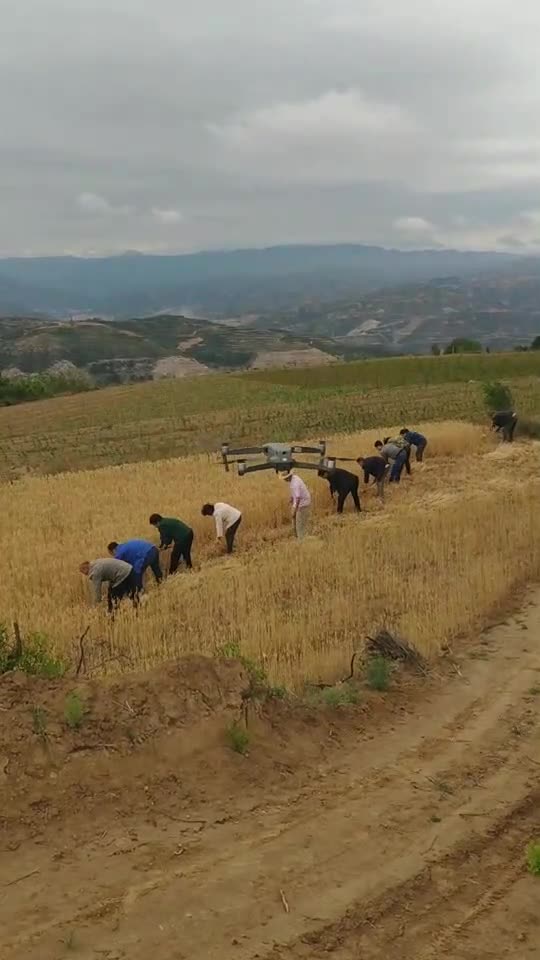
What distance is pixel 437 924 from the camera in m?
4.95

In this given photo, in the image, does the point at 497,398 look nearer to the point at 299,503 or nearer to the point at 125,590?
the point at 299,503

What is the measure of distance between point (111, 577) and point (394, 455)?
9533 millimetres

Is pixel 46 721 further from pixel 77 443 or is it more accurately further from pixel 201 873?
pixel 77 443

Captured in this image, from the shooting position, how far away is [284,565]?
1240 cm

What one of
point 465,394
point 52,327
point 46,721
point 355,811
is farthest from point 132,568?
point 52,327

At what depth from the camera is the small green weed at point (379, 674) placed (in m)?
8.07

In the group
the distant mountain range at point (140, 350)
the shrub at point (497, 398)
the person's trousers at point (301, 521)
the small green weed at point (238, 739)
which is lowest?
the small green weed at point (238, 739)

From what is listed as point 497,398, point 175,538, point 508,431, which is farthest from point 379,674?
point 497,398

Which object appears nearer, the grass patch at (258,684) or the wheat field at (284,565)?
the grass patch at (258,684)

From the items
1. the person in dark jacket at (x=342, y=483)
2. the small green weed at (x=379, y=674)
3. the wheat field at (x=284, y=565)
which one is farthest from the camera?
the person in dark jacket at (x=342, y=483)

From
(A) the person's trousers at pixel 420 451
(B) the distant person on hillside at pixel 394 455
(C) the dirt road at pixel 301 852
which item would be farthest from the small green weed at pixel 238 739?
(A) the person's trousers at pixel 420 451

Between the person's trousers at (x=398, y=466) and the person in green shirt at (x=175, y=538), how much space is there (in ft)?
24.8

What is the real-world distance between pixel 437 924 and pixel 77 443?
31.9 m

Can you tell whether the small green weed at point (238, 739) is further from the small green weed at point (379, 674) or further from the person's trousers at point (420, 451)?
the person's trousers at point (420, 451)
